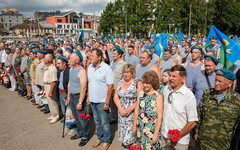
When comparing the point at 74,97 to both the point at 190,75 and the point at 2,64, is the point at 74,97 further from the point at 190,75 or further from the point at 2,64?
the point at 2,64

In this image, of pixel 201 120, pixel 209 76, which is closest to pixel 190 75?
pixel 209 76

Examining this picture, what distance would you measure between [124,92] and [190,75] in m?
1.64

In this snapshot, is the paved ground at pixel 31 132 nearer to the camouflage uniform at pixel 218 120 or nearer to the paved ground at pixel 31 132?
the paved ground at pixel 31 132

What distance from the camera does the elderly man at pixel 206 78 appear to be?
348 centimetres

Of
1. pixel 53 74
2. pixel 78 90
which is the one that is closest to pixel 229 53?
pixel 78 90

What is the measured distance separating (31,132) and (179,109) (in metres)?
4.37

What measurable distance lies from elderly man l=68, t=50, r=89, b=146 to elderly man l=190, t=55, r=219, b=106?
95.9 inches

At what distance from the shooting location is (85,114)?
429cm

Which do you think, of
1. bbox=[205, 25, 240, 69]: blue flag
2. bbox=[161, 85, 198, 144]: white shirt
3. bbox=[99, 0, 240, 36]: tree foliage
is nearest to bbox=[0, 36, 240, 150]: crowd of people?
bbox=[161, 85, 198, 144]: white shirt

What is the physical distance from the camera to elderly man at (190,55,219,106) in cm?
348

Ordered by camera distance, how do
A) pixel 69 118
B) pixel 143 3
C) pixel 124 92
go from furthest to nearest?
pixel 143 3
pixel 69 118
pixel 124 92

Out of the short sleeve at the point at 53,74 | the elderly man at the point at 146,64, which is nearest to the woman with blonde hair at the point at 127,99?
the elderly man at the point at 146,64

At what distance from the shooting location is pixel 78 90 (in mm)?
4207

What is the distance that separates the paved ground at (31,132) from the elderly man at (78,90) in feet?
1.45
